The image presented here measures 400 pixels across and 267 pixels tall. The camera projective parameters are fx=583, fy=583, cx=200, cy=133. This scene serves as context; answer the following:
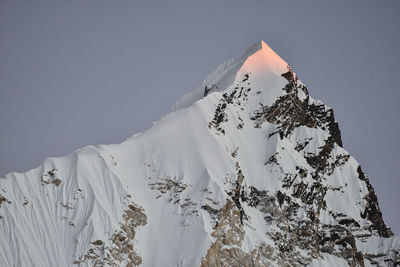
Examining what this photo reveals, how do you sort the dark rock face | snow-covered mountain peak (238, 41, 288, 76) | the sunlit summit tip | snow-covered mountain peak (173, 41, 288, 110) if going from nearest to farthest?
the dark rock face → snow-covered mountain peak (173, 41, 288, 110) → snow-covered mountain peak (238, 41, 288, 76) → the sunlit summit tip

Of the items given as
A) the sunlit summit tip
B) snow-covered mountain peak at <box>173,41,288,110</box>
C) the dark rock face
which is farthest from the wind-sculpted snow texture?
the sunlit summit tip

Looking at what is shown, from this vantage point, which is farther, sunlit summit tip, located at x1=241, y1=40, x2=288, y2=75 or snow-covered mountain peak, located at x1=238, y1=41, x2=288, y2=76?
sunlit summit tip, located at x1=241, y1=40, x2=288, y2=75

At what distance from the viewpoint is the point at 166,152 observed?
120 m

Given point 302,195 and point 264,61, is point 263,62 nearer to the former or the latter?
point 264,61

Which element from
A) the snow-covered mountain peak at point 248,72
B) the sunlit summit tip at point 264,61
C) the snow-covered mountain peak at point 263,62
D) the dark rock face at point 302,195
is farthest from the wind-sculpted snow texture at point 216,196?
the sunlit summit tip at point 264,61

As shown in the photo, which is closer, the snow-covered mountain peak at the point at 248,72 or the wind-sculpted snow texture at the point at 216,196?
the wind-sculpted snow texture at the point at 216,196

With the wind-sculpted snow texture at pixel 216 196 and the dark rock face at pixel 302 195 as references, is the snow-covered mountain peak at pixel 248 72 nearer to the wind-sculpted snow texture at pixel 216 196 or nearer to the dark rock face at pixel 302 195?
the wind-sculpted snow texture at pixel 216 196

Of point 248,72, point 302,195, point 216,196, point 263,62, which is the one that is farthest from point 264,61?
point 216,196

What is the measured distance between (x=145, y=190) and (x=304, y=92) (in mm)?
53225

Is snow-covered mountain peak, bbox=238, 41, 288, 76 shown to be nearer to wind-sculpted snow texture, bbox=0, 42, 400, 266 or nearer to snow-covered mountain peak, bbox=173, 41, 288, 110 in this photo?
snow-covered mountain peak, bbox=173, 41, 288, 110

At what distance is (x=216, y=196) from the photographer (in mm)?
108562

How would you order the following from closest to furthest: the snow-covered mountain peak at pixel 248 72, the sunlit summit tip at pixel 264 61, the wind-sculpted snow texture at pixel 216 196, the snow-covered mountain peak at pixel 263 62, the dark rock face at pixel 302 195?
the wind-sculpted snow texture at pixel 216 196
the dark rock face at pixel 302 195
the snow-covered mountain peak at pixel 248 72
the snow-covered mountain peak at pixel 263 62
the sunlit summit tip at pixel 264 61

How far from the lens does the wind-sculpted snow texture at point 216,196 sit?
331 feet

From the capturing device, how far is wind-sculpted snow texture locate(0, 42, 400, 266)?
10100cm
